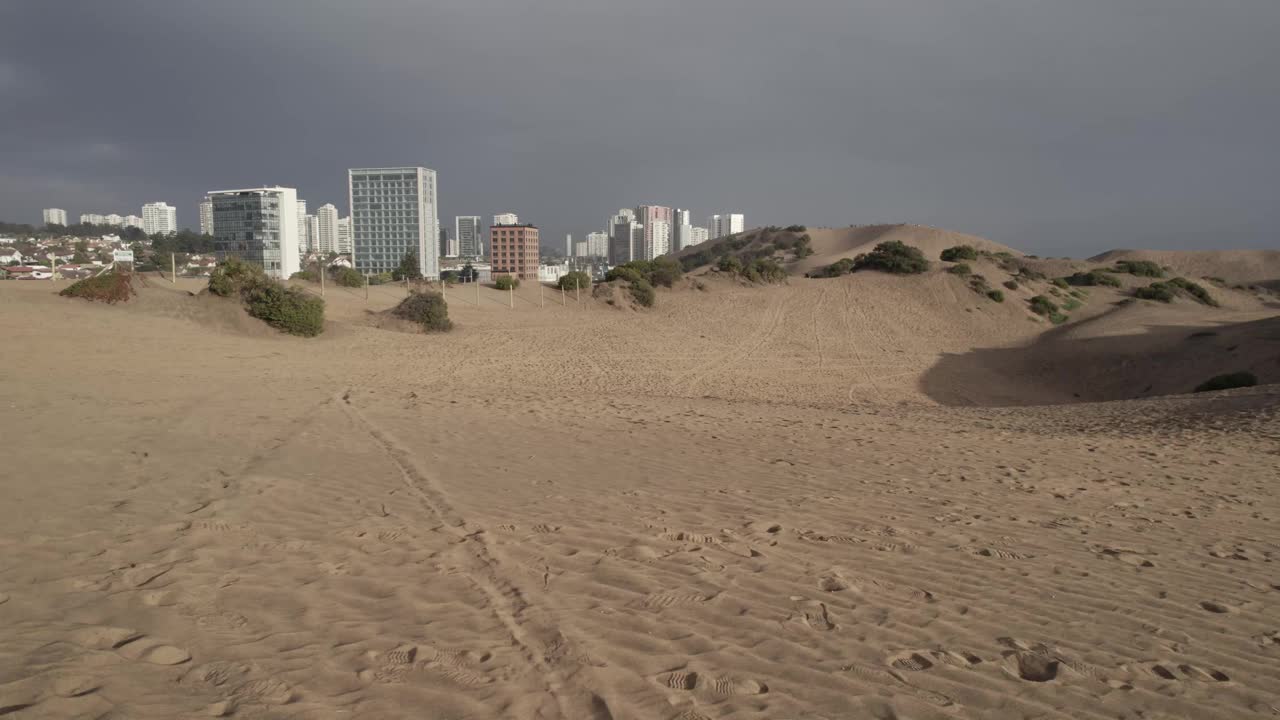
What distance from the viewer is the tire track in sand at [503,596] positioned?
10.9ft

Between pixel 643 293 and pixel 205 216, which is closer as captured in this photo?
pixel 643 293

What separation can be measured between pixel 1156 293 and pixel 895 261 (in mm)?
13535

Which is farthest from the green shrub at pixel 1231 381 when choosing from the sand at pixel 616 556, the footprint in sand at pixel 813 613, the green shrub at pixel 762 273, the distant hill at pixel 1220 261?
the distant hill at pixel 1220 261

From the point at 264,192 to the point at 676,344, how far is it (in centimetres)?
7955

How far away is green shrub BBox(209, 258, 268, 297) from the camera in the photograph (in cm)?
2134

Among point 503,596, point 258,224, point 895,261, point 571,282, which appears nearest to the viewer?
point 503,596

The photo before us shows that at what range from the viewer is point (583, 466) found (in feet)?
26.5

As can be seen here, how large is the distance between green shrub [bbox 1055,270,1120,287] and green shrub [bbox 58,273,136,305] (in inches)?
1824

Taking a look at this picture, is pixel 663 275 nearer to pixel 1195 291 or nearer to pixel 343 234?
pixel 1195 291

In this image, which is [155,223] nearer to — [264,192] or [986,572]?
[264,192]

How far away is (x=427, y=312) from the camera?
25250mm

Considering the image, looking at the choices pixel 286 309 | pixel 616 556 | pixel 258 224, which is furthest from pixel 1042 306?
pixel 258 224

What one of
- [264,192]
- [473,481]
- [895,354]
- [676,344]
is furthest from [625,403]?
[264,192]

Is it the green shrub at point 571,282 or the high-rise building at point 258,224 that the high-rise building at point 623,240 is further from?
the green shrub at point 571,282
